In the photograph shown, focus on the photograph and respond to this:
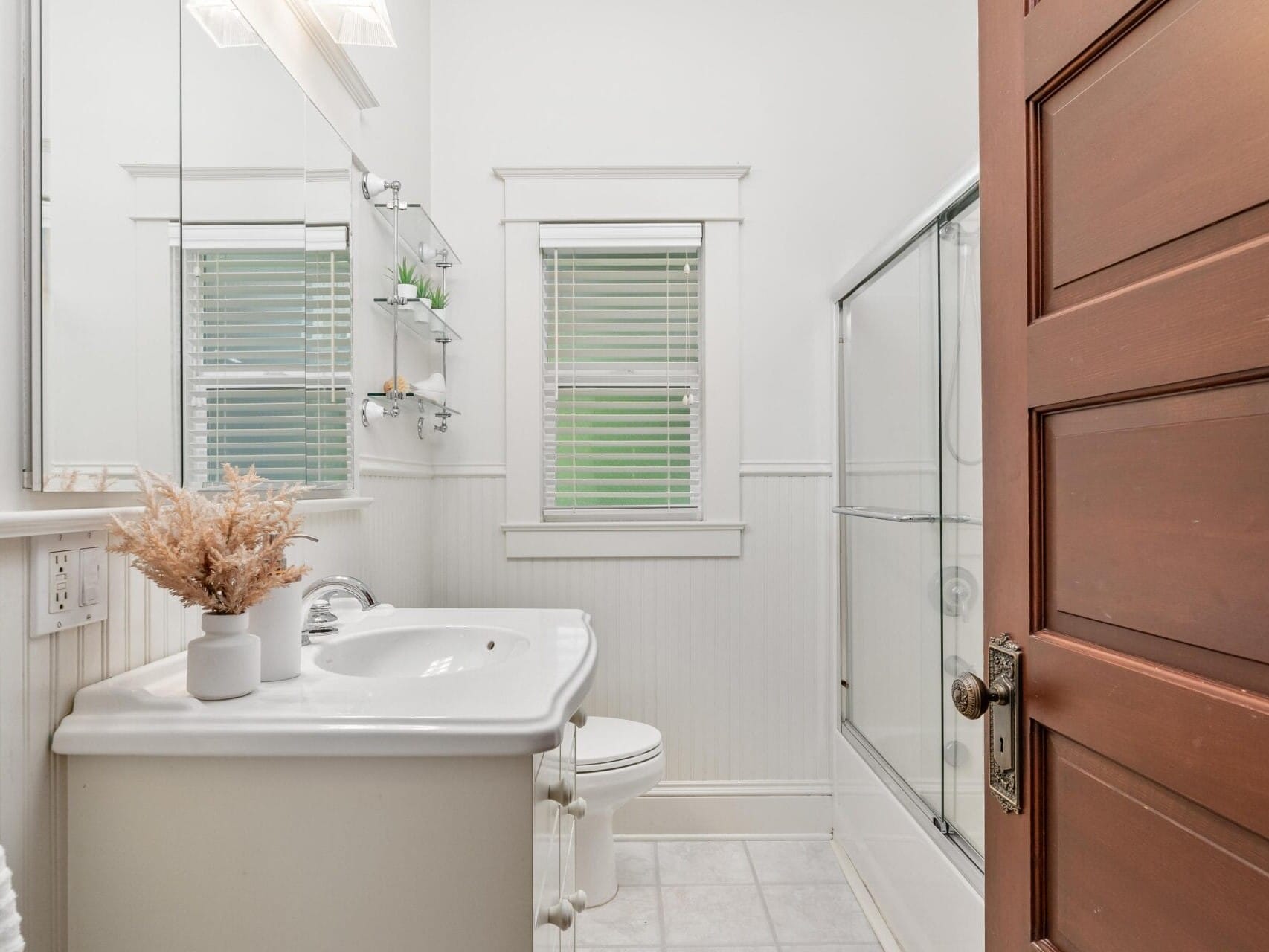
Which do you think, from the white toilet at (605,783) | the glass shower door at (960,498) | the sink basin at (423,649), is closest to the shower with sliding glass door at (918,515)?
the glass shower door at (960,498)

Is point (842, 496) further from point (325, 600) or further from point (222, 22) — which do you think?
point (222, 22)

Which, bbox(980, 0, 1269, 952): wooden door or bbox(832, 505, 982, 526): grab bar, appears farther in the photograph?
bbox(832, 505, 982, 526): grab bar

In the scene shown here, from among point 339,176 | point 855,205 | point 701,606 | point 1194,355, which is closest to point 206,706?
point 1194,355

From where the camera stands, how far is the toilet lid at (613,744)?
1922 millimetres

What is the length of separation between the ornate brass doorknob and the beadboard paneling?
160 cm

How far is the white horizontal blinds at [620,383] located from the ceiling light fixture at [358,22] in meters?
0.90

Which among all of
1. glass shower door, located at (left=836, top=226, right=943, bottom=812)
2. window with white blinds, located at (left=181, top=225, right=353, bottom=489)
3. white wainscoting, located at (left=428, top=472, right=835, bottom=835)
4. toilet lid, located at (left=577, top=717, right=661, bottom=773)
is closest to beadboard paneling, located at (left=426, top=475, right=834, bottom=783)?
white wainscoting, located at (left=428, top=472, right=835, bottom=835)

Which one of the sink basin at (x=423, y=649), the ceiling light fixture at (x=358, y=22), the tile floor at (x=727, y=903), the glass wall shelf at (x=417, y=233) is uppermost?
the ceiling light fixture at (x=358, y=22)

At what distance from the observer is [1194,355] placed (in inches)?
22.7

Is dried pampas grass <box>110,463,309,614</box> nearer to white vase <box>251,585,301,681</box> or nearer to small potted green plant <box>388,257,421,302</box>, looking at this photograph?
white vase <box>251,585,301,681</box>

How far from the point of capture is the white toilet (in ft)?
6.27

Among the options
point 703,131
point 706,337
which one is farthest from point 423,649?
point 703,131

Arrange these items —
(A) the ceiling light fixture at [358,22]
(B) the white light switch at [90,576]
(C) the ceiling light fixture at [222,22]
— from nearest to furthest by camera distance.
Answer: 1. (B) the white light switch at [90,576]
2. (C) the ceiling light fixture at [222,22]
3. (A) the ceiling light fixture at [358,22]

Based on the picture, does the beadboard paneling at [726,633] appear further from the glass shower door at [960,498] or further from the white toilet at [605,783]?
the glass shower door at [960,498]
